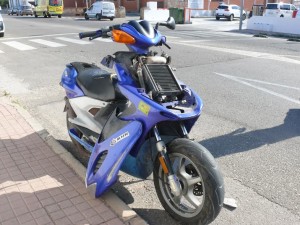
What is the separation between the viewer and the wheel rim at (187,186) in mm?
2814

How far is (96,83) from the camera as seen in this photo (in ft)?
11.8

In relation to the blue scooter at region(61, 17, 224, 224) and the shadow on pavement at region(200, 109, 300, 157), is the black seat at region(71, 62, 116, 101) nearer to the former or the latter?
the blue scooter at region(61, 17, 224, 224)

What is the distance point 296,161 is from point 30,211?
10.0 feet

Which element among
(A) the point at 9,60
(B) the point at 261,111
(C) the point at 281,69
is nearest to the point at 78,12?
(A) the point at 9,60

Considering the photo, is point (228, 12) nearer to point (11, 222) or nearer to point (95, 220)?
point (95, 220)

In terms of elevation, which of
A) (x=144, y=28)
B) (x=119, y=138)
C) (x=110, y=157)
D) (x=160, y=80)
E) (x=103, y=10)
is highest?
(x=144, y=28)

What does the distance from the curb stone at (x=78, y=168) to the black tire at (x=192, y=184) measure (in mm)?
313

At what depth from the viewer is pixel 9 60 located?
438 inches

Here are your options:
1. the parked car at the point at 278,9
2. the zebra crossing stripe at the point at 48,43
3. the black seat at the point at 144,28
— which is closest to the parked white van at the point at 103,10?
the parked car at the point at 278,9

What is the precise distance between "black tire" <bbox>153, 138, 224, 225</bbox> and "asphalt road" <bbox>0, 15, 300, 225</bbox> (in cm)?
20

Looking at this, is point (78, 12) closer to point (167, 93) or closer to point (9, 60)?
point (9, 60)

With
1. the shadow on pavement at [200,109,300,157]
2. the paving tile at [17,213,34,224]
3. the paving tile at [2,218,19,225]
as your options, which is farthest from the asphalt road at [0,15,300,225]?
the paving tile at [2,218,19,225]

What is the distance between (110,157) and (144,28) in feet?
3.74

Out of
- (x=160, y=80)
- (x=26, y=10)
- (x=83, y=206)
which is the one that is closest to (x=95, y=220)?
(x=83, y=206)
